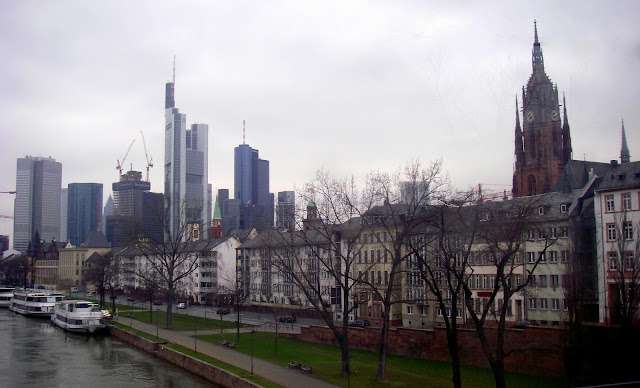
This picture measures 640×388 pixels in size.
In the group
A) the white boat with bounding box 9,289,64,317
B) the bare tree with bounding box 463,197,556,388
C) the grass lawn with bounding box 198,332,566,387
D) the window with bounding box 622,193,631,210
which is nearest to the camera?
the bare tree with bounding box 463,197,556,388

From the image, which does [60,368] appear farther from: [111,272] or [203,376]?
[111,272]

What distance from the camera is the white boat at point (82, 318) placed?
69.8m

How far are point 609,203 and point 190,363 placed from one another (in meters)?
36.1

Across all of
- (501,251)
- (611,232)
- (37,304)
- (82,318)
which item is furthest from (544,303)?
(37,304)

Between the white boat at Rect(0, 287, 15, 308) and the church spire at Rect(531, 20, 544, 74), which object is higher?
the church spire at Rect(531, 20, 544, 74)

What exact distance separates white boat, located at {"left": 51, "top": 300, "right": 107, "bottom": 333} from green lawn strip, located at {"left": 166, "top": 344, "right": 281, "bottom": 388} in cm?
2218

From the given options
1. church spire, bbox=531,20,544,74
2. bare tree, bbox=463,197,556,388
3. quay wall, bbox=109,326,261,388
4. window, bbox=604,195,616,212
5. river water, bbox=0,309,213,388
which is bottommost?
river water, bbox=0,309,213,388

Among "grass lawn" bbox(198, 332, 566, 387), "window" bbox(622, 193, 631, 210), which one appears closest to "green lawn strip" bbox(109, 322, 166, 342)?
"grass lawn" bbox(198, 332, 566, 387)

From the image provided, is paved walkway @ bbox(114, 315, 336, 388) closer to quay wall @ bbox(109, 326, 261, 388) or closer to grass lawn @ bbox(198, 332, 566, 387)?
grass lawn @ bbox(198, 332, 566, 387)

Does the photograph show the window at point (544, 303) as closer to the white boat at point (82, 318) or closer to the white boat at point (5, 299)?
the white boat at point (82, 318)

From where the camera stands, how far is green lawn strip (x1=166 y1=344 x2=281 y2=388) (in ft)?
112

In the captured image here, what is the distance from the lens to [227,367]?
39.8 meters

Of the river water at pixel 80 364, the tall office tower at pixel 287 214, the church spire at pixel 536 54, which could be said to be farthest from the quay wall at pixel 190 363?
the church spire at pixel 536 54

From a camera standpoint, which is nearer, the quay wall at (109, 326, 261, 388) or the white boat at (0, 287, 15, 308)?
the quay wall at (109, 326, 261, 388)
